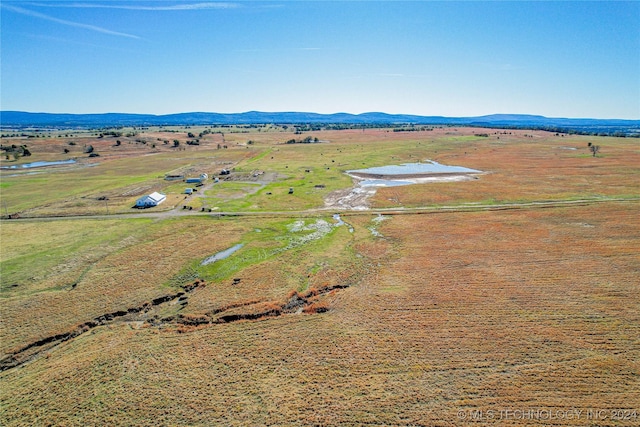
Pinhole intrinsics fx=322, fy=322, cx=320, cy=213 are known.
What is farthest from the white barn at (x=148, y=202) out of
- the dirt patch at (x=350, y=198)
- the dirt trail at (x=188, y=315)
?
the dirt trail at (x=188, y=315)

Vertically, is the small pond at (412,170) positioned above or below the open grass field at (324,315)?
above

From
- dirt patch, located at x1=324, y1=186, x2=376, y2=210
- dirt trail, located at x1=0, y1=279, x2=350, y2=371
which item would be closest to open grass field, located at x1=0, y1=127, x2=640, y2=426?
dirt trail, located at x1=0, y1=279, x2=350, y2=371

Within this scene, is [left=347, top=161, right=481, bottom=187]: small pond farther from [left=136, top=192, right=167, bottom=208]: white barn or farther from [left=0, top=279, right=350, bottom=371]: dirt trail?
[left=0, top=279, right=350, bottom=371]: dirt trail

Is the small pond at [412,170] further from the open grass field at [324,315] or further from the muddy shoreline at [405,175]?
the open grass field at [324,315]

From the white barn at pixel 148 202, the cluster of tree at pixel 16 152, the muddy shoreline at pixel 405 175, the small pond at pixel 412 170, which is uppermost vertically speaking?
the cluster of tree at pixel 16 152

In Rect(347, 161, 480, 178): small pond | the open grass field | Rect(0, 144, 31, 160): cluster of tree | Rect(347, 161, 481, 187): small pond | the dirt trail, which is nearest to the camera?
the open grass field

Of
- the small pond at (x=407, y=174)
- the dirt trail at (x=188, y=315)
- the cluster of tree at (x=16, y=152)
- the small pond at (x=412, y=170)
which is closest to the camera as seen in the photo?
the dirt trail at (x=188, y=315)

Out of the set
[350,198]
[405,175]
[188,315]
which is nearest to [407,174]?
[405,175]

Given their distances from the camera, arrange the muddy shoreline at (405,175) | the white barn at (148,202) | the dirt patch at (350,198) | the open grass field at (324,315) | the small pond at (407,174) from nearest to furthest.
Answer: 1. the open grass field at (324,315)
2. the white barn at (148,202)
3. the dirt patch at (350,198)
4. the small pond at (407,174)
5. the muddy shoreline at (405,175)

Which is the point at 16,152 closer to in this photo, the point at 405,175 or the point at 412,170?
the point at 405,175

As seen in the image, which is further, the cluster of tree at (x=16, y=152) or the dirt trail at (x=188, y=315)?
the cluster of tree at (x=16, y=152)
